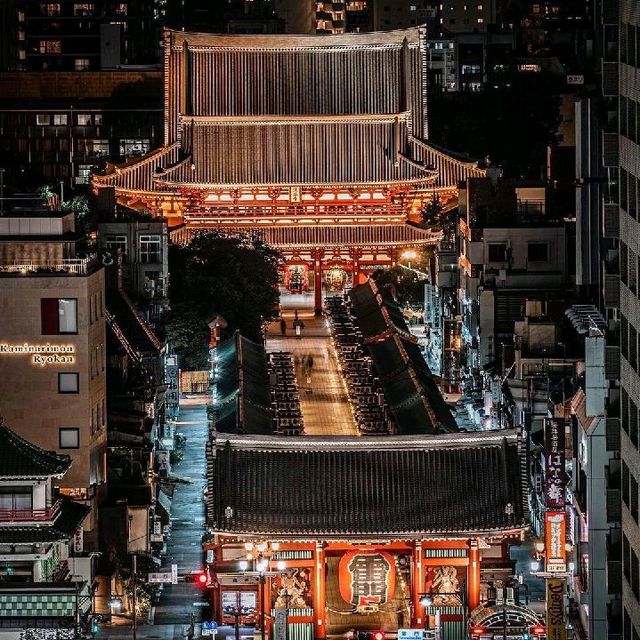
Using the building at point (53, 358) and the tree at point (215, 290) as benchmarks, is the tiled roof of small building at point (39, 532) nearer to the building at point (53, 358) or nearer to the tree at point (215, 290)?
the building at point (53, 358)

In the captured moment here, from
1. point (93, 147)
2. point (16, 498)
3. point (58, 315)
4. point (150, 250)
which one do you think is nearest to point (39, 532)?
point (16, 498)

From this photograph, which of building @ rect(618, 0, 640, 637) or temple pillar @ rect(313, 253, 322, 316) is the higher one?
building @ rect(618, 0, 640, 637)

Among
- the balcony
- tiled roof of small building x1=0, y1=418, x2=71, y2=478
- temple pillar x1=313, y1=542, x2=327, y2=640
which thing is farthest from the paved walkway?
tiled roof of small building x1=0, y1=418, x2=71, y2=478

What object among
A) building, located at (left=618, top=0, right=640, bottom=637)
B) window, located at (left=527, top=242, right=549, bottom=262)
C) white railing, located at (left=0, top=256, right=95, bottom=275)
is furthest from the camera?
window, located at (left=527, top=242, right=549, bottom=262)

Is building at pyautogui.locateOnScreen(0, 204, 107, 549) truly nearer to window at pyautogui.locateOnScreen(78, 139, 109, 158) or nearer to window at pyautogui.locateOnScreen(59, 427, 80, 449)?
window at pyautogui.locateOnScreen(59, 427, 80, 449)

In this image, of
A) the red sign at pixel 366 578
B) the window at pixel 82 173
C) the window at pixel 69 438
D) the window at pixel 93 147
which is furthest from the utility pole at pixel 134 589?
the window at pixel 93 147

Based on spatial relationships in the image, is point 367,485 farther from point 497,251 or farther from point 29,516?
point 497,251

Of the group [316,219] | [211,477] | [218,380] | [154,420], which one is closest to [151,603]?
[211,477]
